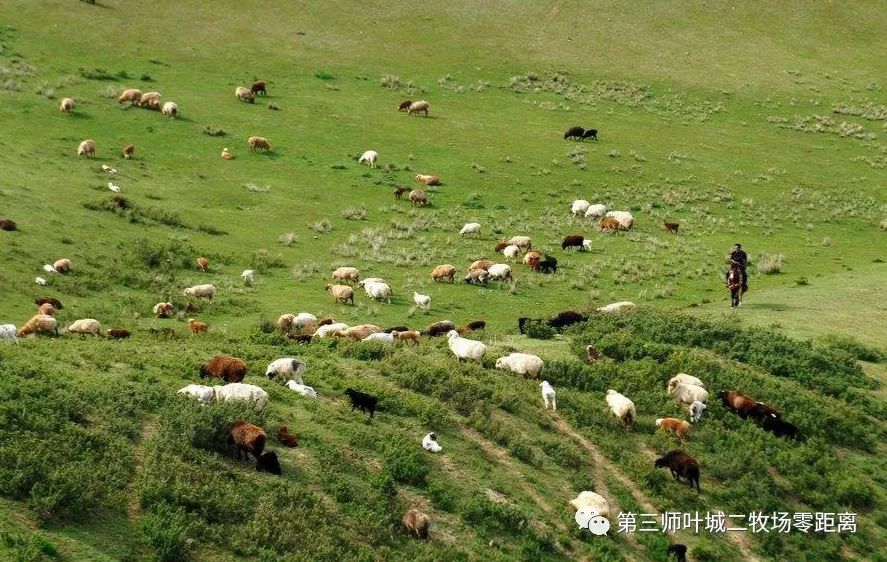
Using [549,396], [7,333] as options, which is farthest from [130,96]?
[549,396]

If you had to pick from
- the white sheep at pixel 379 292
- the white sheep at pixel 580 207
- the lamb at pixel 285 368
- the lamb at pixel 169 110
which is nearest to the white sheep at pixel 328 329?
the lamb at pixel 285 368

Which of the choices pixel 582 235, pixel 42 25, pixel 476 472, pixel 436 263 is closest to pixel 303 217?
pixel 436 263

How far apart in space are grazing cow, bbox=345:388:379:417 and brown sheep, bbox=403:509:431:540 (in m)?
3.74

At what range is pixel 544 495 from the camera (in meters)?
18.3

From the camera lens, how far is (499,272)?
36562 mm

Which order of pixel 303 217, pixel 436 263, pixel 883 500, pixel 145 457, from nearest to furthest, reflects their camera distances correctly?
pixel 145 457
pixel 883 500
pixel 436 263
pixel 303 217

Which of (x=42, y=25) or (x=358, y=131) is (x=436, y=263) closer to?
(x=358, y=131)

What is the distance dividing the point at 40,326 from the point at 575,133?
45.7 m

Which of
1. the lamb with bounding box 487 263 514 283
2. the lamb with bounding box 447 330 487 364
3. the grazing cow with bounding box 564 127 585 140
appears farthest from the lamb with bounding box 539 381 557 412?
the grazing cow with bounding box 564 127 585 140

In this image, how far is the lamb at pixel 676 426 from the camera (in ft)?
70.6

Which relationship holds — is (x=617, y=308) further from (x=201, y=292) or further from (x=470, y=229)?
(x=201, y=292)

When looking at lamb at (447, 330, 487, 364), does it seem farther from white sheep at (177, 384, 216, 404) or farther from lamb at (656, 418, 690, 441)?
white sheep at (177, 384, 216, 404)

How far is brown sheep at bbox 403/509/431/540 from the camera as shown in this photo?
619 inches

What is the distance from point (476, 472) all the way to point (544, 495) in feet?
4.75
